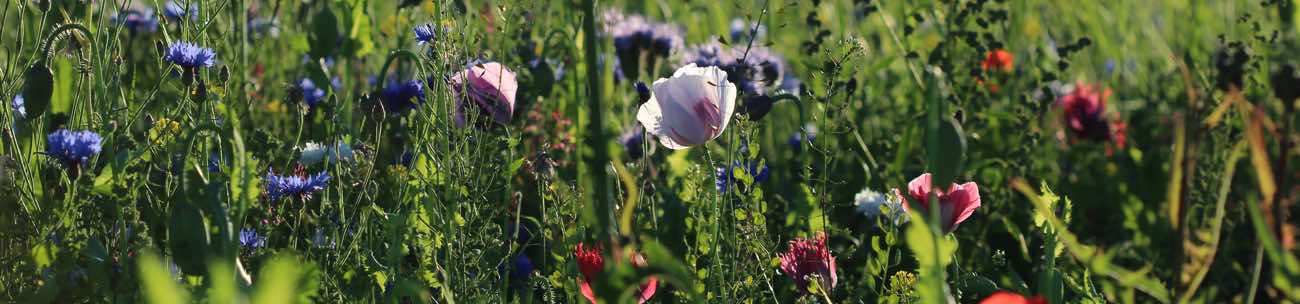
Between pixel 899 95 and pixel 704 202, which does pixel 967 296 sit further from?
pixel 899 95

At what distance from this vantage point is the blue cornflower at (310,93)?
78.6 inches

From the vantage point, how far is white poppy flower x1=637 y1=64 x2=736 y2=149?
123 cm

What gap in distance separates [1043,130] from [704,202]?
1.04m

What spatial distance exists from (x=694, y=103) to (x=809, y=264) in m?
0.22

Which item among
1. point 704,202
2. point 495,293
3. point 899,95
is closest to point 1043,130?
point 899,95

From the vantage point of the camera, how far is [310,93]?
214cm

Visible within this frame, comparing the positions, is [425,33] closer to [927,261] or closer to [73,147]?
[73,147]

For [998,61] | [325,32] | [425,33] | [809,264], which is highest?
[325,32]

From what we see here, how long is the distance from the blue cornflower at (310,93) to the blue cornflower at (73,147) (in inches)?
26.2

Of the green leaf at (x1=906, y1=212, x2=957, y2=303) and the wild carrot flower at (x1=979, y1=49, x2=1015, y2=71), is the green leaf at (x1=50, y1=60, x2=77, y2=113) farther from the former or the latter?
the wild carrot flower at (x1=979, y1=49, x2=1015, y2=71)

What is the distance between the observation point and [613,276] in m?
0.78

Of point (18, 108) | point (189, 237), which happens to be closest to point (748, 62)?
point (18, 108)

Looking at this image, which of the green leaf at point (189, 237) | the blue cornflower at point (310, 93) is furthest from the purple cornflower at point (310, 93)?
the green leaf at point (189, 237)

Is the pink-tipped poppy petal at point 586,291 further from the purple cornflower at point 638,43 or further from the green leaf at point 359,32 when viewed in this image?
the green leaf at point 359,32
